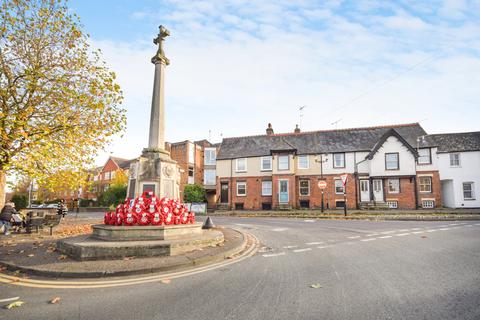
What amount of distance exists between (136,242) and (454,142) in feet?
116

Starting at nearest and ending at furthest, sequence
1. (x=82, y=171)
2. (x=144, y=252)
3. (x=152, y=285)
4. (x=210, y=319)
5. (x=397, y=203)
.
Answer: (x=210, y=319)
(x=152, y=285)
(x=144, y=252)
(x=82, y=171)
(x=397, y=203)

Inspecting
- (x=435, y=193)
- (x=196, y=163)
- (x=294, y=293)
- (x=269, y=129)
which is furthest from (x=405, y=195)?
(x=294, y=293)

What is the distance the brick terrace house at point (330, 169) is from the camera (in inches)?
1088

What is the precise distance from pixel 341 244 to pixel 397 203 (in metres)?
23.0

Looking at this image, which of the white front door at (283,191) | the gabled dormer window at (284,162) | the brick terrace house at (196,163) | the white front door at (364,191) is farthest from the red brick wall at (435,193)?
the brick terrace house at (196,163)

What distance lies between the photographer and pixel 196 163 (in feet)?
134

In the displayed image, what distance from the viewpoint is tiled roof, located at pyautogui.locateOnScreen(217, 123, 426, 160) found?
30.1m

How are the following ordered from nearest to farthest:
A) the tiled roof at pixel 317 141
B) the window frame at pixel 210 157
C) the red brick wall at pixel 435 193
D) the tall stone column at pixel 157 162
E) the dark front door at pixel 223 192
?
1. the tall stone column at pixel 157 162
2. the red brick wall at pixel 435 193
3. the tiled roof at pixel 317 141
4. the dark front door at pixel 223 192
5. the window frame at pixel 210 157

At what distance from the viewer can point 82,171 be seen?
12.8 m

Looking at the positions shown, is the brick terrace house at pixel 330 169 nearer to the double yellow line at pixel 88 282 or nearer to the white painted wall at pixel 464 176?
the white painted wall at pixel 464 176

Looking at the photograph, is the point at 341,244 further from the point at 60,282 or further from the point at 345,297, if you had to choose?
the point at 60,282

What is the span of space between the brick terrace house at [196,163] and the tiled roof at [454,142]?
27297mm

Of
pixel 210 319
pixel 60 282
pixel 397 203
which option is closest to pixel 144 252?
pixel 60 282

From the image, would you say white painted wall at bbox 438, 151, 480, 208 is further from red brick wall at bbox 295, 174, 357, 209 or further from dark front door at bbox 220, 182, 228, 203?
dark front door at bbox 220, 182, 228, 203
